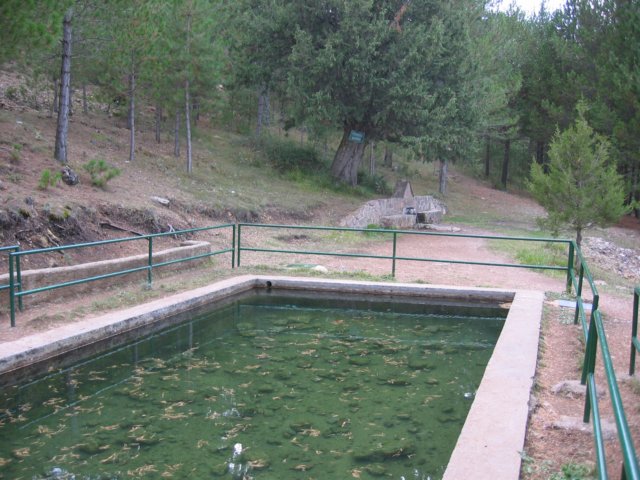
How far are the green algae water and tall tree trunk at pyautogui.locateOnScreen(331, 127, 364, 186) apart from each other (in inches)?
699

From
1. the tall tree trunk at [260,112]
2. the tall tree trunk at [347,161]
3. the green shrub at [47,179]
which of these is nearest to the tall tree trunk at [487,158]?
the tall tree trunk at [260,112]

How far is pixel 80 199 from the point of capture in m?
13.2

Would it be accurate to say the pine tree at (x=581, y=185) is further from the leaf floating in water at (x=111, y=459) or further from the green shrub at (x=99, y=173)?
the leaf floating in water at (x=111, y=459)

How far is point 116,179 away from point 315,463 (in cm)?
1307

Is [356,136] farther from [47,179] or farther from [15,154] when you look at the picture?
[47,179]

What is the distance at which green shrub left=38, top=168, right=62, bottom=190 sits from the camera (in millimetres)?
12531

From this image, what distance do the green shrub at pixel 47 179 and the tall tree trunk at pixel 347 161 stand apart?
590 inches

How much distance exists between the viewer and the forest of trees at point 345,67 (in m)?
17.4

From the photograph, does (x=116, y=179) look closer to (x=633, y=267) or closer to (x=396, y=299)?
(x=396, y=299)

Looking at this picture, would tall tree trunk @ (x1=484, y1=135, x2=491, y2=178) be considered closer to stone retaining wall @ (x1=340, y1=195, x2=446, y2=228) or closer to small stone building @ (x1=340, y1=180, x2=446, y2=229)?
small stone building @ (x1=340, y1=180, x2=446, y2=229)

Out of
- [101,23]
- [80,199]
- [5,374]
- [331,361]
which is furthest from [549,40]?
[5,374]

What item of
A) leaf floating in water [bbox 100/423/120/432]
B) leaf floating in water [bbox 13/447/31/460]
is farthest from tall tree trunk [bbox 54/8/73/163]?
leaf floating in water [bbox 13/447/31/460]

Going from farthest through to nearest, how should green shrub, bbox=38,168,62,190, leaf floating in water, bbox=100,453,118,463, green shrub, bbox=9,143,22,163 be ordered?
green shrub, bbox=9,143,22,163 → green shrub, bbox=38,168,62,190 → leaf floating in water, bbox=100,453,118,463

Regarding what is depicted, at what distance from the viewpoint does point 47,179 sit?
1258 centimetres
